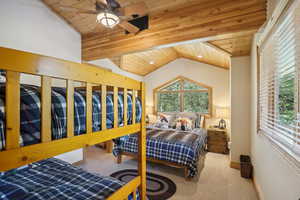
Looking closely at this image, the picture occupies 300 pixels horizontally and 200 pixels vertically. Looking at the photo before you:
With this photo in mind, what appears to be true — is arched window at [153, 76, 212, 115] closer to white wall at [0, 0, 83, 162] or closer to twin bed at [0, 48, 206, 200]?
white wall at [0, 0, 83, 162]

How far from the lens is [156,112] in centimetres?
519

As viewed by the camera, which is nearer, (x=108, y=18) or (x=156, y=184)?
(x=108, y=18)

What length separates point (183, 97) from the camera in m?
4.82

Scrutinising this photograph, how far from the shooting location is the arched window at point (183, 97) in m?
4.52

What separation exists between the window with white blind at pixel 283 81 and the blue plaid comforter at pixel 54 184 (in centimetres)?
139

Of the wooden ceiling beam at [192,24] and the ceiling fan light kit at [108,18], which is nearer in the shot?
the ceiling fan light kit at [108,18]

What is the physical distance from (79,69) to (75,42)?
2635 millimetres

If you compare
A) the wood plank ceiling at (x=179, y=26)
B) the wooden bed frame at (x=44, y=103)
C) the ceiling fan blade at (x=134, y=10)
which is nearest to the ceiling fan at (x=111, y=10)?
the ceiling fan blade at (x=134, y=10)

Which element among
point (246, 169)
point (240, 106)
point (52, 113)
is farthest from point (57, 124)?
point (240, 106)

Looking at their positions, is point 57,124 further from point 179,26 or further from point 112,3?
point 179,26

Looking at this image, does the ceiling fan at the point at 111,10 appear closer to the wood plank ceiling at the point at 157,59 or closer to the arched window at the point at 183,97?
the wood plank ceiling at the point at 157,59

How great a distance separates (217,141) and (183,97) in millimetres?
1702

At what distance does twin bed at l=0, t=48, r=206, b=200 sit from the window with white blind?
118 cm

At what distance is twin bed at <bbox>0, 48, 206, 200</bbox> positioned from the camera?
60 cm
